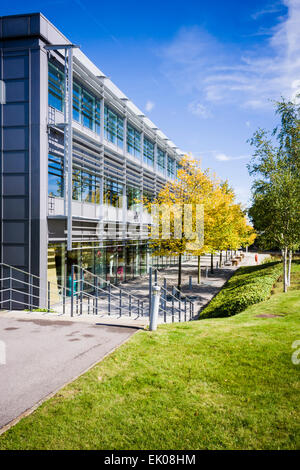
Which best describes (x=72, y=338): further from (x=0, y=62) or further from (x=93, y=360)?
(x=0, y=62)

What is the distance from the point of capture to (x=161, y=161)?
3453 centimetres

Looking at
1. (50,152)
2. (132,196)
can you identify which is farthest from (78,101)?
(132,196)

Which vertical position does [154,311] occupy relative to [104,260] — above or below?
below

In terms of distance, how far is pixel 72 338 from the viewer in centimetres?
715

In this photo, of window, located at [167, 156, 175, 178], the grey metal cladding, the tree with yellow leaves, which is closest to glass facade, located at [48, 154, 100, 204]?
the grey metal cladding

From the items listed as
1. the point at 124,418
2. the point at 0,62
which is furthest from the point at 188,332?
the point at 0,62

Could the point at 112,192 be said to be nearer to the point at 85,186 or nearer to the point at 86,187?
the point at 86,187

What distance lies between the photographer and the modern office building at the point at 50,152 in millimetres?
14438

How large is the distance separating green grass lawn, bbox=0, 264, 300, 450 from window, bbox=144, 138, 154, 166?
2502 cm

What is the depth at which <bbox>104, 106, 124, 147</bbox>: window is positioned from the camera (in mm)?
21500

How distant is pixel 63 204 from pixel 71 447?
13.9m

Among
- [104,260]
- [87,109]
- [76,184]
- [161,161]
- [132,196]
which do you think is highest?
[161,161]

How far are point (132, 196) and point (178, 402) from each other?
2239 centimetres

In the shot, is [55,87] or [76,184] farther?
[76,184]
